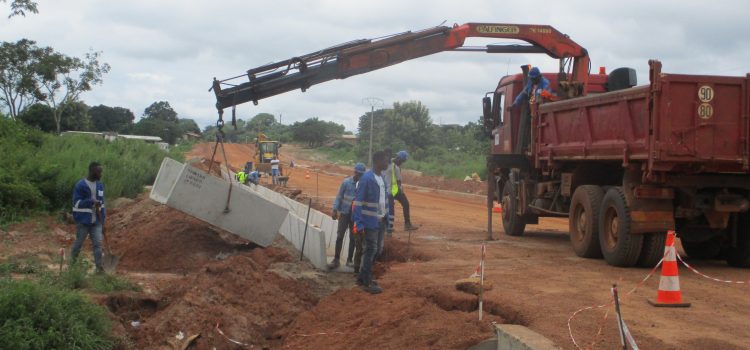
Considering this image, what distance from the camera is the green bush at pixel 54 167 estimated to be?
16942mm

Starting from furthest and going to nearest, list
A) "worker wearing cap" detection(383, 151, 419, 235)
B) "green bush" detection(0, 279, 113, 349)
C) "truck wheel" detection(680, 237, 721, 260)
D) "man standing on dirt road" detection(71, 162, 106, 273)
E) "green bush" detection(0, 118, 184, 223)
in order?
1. "green bush" detection(0, 118, 184, 223)
2. "worker wearing cap" detection(383, 151, 419, 235)
3. "truck wheel" detection(680, 237, 721, 260)
4. "man standing on dirt road" detection(71, 162, 106, 273)
5. "green bush" detection(0, 279, 113, 349)

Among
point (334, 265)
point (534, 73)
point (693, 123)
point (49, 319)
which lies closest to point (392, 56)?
point (534, 73)

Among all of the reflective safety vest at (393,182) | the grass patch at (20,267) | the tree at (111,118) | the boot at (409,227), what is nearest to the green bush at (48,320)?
the grass patch at (20,267)

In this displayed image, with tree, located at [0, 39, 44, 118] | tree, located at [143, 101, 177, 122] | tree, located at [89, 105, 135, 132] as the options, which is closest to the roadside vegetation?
tree, located at [0, 39, 44, 118]

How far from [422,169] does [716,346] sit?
43.0 metres

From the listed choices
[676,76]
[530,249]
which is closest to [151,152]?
[530,249]

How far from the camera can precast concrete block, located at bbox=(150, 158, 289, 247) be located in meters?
12.4

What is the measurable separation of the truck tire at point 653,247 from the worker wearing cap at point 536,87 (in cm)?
403

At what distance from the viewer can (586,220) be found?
11.5 m

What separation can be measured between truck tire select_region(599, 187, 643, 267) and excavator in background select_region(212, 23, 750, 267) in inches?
0.6

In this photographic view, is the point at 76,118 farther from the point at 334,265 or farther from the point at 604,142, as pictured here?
the point at 604,142

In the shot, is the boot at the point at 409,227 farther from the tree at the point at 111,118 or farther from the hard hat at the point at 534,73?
the tree at the point at 111,118

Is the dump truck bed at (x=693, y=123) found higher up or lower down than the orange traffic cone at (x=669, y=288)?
higher up

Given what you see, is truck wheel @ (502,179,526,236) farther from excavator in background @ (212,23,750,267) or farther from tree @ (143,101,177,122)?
tree @ (143,101,177,122)
